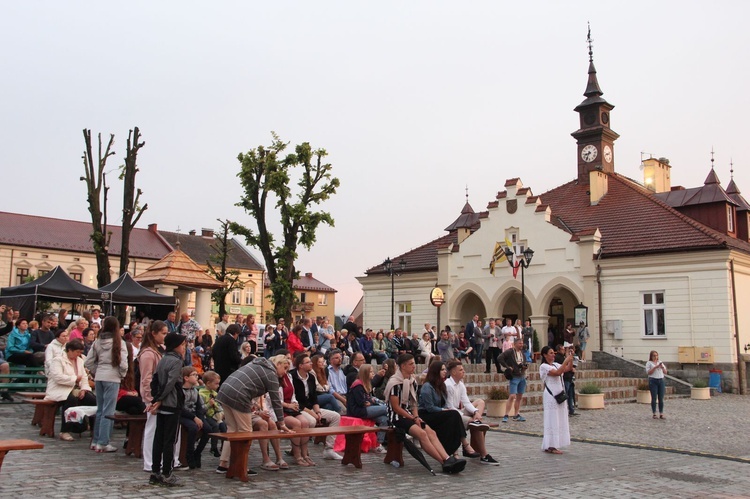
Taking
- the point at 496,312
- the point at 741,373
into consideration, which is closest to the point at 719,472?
the point at 741,373

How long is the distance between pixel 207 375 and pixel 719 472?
7.46 m

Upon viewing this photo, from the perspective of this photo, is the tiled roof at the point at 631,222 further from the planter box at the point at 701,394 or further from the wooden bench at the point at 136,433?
the wooden bench at the point at 136,433

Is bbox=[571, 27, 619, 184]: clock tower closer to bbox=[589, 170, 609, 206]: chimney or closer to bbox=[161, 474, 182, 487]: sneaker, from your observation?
bbox=[589, 170, 609, 206]: chimney

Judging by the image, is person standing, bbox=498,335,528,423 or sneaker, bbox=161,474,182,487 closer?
sneaker, bbox=161,474,182,487

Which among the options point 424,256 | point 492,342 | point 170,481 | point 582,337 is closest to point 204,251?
point 424,256

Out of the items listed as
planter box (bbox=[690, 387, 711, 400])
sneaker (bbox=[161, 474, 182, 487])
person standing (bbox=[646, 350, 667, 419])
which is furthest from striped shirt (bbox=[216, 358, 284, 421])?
planter box (bbox=[690, 387, 711, 400])

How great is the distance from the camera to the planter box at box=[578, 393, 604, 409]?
20219mm

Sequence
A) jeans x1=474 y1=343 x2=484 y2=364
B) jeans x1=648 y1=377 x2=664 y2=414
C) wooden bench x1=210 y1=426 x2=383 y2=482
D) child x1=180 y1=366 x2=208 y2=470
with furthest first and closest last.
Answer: jeans x1=474 y1=343 x2=484 y2=364, jeans x1=648 y1=377 x2=664 y2=414, child x1=180 y1=366 x2=208 y2=470, wooden bench x1=210 y1=426 x2=383 y2=482

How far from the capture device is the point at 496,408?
17.3m

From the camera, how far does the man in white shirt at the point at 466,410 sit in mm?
10586

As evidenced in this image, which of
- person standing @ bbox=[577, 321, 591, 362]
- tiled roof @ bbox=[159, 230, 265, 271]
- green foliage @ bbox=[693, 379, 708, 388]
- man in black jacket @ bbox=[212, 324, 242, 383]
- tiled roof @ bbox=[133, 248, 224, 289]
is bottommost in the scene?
green foliage @ bbox=[693, 379, 708, 388]

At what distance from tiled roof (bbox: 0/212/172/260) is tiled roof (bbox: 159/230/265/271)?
83.4 inches

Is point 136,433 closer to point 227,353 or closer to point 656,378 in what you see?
point 227,353

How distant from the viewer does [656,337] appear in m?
28.5
